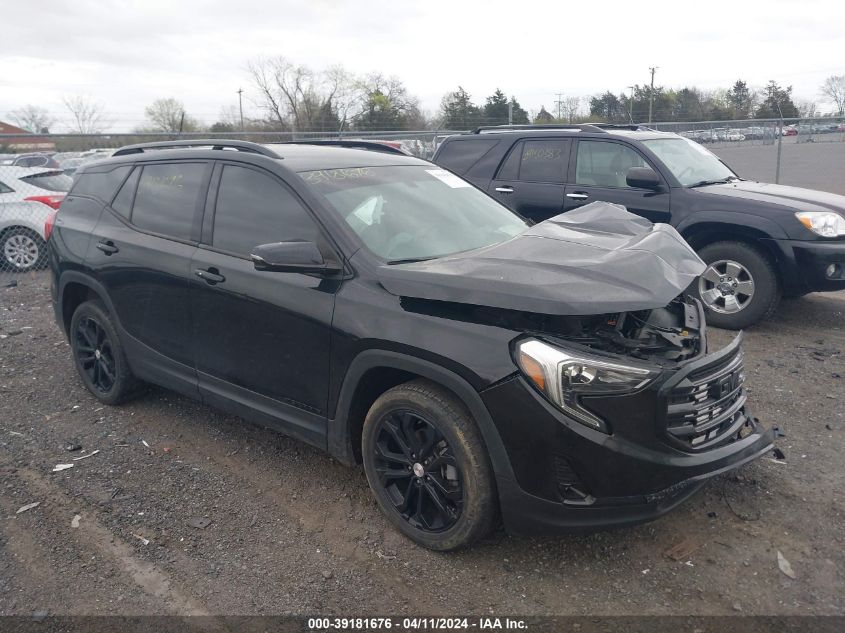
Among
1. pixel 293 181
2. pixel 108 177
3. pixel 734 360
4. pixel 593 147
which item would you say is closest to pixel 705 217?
pixel 593 147

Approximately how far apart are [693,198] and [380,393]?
4545 millimetres

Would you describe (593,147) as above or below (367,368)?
above

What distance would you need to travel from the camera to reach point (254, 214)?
3.70 m

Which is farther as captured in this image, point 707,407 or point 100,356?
point 100,356

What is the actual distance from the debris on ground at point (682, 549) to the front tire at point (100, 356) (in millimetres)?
3581

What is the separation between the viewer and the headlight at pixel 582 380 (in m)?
2.60

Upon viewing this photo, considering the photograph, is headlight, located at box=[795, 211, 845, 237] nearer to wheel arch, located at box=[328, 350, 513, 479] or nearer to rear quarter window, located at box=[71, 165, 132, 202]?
wheel arch, located at box=[328, 350, 513, 479]

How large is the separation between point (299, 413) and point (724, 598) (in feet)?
6.95

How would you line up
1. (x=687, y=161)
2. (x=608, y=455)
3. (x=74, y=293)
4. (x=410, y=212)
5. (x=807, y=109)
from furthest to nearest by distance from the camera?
(x=807, y=109) → (x=687, y=161) → (x=74, y=293) → (x=410, y=212) → (x=608, y=455)

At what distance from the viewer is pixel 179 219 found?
4.11m

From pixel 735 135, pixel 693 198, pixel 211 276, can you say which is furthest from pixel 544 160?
pixel 735 135

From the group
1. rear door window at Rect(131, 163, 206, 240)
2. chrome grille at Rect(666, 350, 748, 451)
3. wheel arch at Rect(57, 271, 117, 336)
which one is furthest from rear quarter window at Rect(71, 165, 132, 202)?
chrome grille at Rect(666, 350, 748, 451)

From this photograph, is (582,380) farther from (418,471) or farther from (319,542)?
(319,542)

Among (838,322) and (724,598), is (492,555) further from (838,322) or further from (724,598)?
(838,322)
